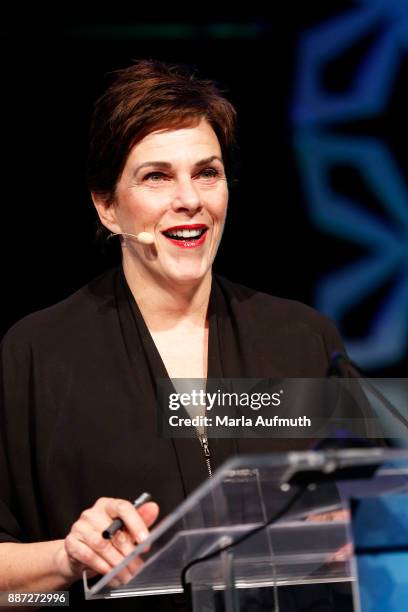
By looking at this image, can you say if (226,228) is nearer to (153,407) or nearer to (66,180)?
(66,180)

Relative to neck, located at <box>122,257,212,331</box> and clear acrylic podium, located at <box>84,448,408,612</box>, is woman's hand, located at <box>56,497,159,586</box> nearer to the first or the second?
clear acrylic podium, located at <box>84,448,408,612</box>

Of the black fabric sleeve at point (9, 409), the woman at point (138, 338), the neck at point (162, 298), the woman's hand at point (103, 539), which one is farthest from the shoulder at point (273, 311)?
the woman's hand at point (103, 539)

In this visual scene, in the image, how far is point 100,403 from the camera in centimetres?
181

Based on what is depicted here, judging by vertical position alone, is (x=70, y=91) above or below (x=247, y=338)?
above

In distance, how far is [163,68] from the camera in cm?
193

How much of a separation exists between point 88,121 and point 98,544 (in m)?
1.26

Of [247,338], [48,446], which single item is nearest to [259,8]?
[247,338]

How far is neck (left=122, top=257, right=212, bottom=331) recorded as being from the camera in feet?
6.36

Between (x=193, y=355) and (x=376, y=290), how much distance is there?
74 cm

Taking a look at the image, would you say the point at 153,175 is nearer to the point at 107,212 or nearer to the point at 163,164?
the point at 163,164

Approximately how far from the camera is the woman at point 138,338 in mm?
1750

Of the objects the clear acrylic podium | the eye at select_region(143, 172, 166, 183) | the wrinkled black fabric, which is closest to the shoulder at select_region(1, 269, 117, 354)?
the wrinkled black fabric

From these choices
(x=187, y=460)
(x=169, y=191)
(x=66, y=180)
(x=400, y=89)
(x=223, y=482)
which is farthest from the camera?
(x=400, y=89)

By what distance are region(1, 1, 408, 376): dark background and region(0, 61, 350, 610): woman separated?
0.92 ft
